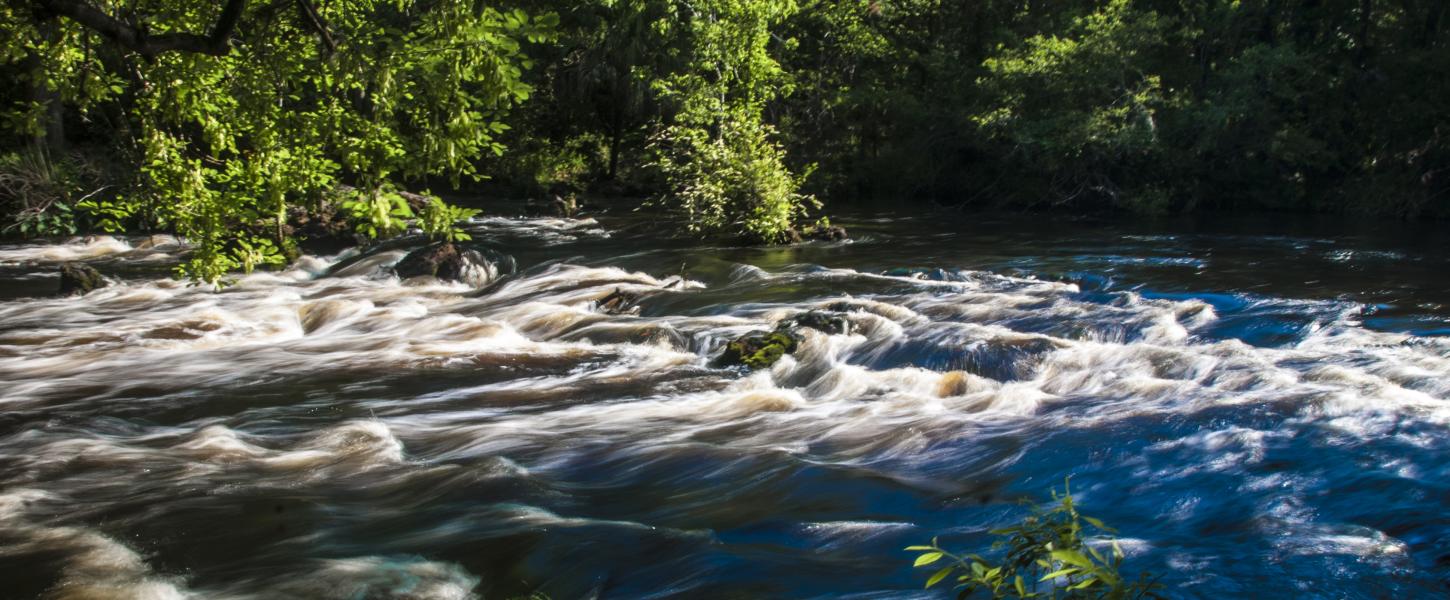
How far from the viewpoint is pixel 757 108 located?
25953 millimetres

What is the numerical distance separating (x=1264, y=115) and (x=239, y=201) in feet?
78.1

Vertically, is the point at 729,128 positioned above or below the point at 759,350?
above

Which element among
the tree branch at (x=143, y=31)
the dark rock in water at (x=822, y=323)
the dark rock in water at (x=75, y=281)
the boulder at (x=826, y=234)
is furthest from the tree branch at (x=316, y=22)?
the boulder at (x=826, y=234)

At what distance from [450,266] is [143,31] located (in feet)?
39.0

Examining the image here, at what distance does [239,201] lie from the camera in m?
7.92

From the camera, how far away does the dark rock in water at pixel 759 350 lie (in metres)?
11.0

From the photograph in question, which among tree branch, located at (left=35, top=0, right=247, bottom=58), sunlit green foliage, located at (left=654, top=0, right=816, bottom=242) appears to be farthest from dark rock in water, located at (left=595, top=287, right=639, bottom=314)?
tree branch, located at (left=35, top=0, right=247, bottom=58)

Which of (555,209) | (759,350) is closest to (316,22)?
(759,350)

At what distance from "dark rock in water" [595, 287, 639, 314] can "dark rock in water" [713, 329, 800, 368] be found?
3386mm

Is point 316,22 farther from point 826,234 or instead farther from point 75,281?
point 826,234

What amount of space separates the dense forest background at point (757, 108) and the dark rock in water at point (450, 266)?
5.67ft

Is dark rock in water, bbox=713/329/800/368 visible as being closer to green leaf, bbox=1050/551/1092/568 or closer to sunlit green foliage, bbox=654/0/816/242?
green leaf, bbox=1050/551/1092/568

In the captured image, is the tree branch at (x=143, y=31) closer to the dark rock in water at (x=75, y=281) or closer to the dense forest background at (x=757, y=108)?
the dense forest background at (x=757, y=108)

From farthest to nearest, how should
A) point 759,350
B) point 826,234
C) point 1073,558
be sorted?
1. point 826,234
2. point 759,350
3. point 1073,558
